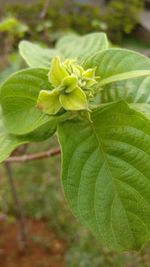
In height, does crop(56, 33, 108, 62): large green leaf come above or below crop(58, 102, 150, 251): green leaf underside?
above

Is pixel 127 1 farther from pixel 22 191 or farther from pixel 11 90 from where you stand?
pixel 11 90

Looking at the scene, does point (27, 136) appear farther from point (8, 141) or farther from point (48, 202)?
point (48, 202)

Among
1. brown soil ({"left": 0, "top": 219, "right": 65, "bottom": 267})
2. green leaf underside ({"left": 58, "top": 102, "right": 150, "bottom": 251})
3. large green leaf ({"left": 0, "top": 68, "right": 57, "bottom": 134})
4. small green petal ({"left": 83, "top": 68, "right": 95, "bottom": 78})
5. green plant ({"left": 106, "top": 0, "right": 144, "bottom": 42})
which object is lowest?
green plant ({"left": 106, "top": 0, "right": 144, "bottom": 42})

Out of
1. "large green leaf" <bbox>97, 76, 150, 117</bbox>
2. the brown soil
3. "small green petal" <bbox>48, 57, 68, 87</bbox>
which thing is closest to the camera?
"small green petal" <bbox>48, 57, 68, 87</bbox>

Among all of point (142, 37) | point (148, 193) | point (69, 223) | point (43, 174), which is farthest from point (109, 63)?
point (142, 37)

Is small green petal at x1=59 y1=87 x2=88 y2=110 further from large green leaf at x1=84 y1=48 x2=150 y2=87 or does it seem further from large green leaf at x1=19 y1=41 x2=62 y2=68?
large green leaf at x1=19 y1=41 x2=62 y2=68

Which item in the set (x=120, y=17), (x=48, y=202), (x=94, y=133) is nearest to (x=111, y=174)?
(x=94, y=133)

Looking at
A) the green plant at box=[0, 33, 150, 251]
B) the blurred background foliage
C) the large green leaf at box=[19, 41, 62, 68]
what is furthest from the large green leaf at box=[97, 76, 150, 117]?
the blurred background foliage

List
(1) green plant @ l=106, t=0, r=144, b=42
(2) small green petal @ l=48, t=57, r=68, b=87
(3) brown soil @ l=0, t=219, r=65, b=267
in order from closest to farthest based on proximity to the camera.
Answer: (2) small green petal @ l=48, t=57, r=68, b=87 → (3) brown soil @ l=0, t=219, r=65, b=267 → (1) green plant @ l=106, t=0, r=144, b=42
